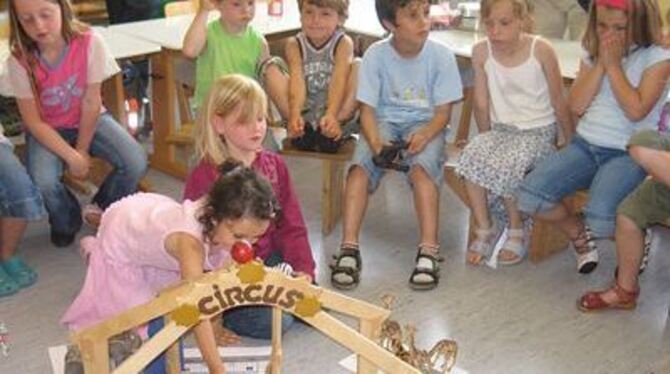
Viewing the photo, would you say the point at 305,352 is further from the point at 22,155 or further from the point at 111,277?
the point at 22,155

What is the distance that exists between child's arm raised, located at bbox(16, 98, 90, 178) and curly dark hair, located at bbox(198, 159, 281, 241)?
1059 mm

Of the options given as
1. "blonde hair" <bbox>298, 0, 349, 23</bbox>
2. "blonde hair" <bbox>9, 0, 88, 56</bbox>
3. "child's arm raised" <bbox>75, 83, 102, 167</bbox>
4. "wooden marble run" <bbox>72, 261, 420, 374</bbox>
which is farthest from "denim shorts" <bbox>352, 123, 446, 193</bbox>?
"wooden marble run" <bbox>72, 261, 420, 374</bbox>

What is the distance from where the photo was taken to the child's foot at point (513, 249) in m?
2.74

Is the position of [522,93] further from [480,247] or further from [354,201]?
[354,201]

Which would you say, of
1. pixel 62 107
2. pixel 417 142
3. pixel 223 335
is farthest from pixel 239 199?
pixel 62 107

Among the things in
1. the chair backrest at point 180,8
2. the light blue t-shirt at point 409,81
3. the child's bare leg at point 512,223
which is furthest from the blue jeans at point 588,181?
the chair backrest at point 180,8

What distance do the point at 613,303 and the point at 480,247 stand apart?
17.8 inches

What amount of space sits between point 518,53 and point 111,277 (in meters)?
1.40

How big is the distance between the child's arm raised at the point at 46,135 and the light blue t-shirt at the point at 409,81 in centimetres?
87

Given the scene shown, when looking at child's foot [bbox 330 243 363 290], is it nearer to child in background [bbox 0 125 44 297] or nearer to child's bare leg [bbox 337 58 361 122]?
child's bare leg [bbox 337 58 361 122]

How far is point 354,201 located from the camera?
8.87ft

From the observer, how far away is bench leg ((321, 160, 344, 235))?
9.51 ft

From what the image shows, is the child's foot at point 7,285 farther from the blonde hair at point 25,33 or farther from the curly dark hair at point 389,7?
the curly dark hair at point 389,7

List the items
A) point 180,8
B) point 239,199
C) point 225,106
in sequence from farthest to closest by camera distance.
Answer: point 180,8, point 225,106, point 239,199
